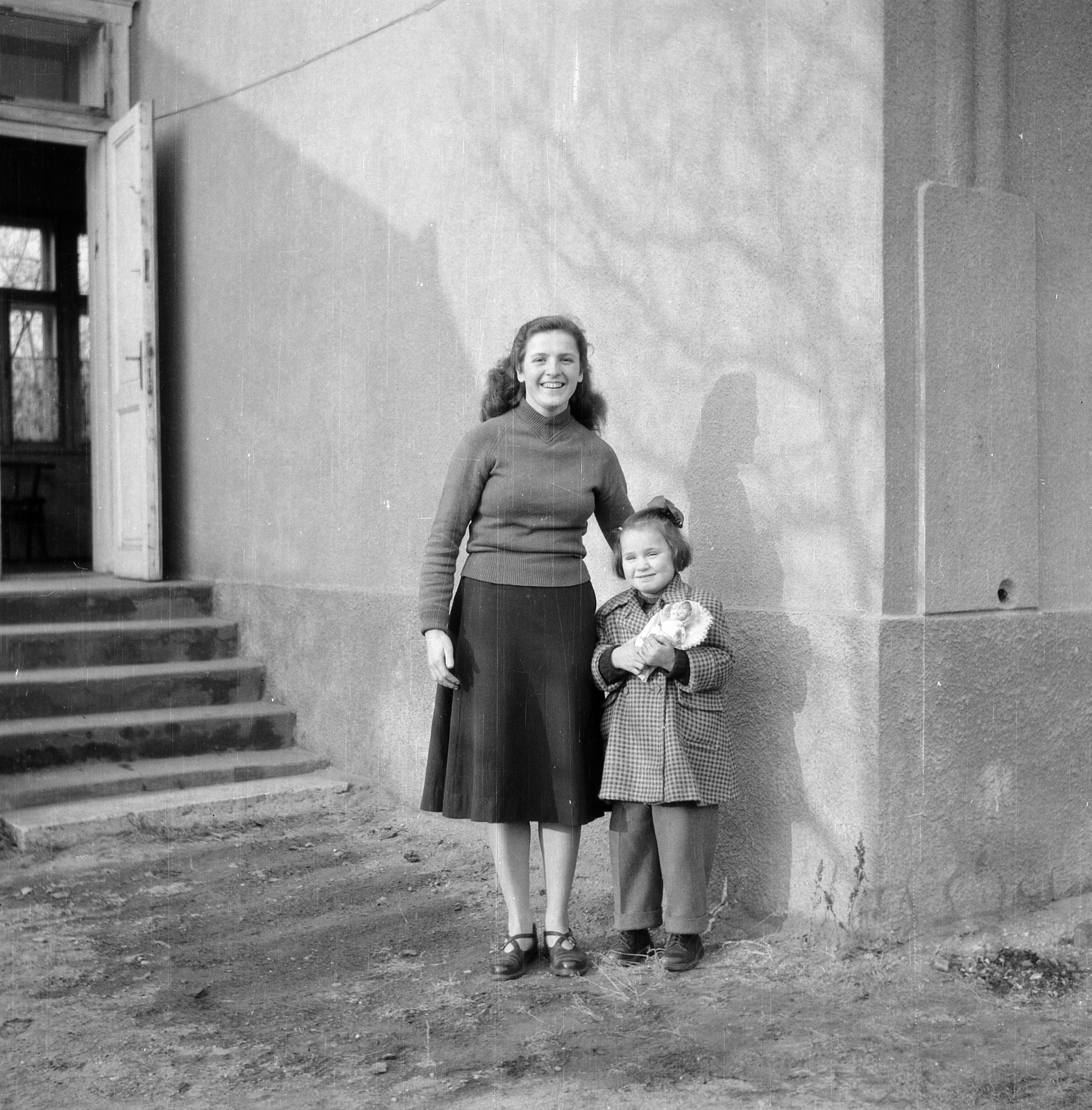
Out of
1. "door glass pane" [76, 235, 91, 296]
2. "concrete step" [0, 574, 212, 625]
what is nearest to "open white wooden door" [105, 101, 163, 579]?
"concrete step" [0, 574, 212, 625]

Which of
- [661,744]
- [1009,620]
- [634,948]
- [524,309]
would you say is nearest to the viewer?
[661,744]

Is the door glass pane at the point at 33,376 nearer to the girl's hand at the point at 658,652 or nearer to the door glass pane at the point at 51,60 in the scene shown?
the door glass pane at the point at 51,60

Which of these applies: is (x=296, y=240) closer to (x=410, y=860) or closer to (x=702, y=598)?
(x=410, y=860)

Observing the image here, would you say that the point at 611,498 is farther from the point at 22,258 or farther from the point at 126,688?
the point at 22,258

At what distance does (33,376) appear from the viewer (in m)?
12.6

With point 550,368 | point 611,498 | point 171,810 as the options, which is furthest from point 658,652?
point 171,810

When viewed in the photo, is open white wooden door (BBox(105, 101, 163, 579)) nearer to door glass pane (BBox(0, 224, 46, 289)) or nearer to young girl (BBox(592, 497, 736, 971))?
young girl (BBox(592, 497, 736, 971))

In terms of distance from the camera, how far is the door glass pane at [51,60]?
7703mm

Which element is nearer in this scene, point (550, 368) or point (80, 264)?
point (550, 368)

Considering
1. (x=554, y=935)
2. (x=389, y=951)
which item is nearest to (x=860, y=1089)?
(x=554, y=935)

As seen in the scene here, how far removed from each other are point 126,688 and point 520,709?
10.7 feet

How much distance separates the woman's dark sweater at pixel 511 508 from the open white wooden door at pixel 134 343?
13.2 ft

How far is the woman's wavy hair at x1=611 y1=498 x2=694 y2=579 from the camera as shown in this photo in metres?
3.81

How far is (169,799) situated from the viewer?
5.78 metres
